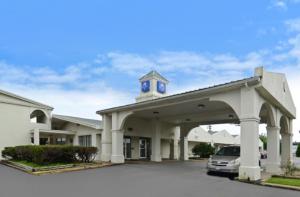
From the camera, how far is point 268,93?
14.6m

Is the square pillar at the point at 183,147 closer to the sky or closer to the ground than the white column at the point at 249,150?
closer to the ground

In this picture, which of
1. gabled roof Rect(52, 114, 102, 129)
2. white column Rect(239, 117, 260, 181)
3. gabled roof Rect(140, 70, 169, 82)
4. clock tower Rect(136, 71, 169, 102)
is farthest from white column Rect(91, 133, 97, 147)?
white column Rect(239, 117, 260, 181)

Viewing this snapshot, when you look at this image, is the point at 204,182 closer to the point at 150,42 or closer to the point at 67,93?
the point at 150,42

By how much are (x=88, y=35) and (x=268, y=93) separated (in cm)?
895

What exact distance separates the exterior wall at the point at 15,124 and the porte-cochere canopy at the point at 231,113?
22.9 feet

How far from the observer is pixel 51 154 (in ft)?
58.9

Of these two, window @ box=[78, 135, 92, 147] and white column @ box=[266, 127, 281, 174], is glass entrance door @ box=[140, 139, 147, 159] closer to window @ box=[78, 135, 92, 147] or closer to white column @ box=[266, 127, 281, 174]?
window @ box=[78, 135, 92, 147]

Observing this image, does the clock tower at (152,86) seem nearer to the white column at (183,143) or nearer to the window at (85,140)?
the white column at (183,143)

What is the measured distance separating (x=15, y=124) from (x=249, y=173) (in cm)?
1936

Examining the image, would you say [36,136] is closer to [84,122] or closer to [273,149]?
[84,122]

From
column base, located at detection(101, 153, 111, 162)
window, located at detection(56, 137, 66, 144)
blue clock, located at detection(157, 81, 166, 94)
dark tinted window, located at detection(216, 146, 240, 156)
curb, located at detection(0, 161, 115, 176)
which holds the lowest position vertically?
column base, located at detection(101, 153, 111, 162)

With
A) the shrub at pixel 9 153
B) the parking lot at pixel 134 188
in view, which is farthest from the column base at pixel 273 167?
the shrub at pixel 9 153

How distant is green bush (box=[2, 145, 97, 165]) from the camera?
17641mm

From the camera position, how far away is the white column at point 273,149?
683 inches
